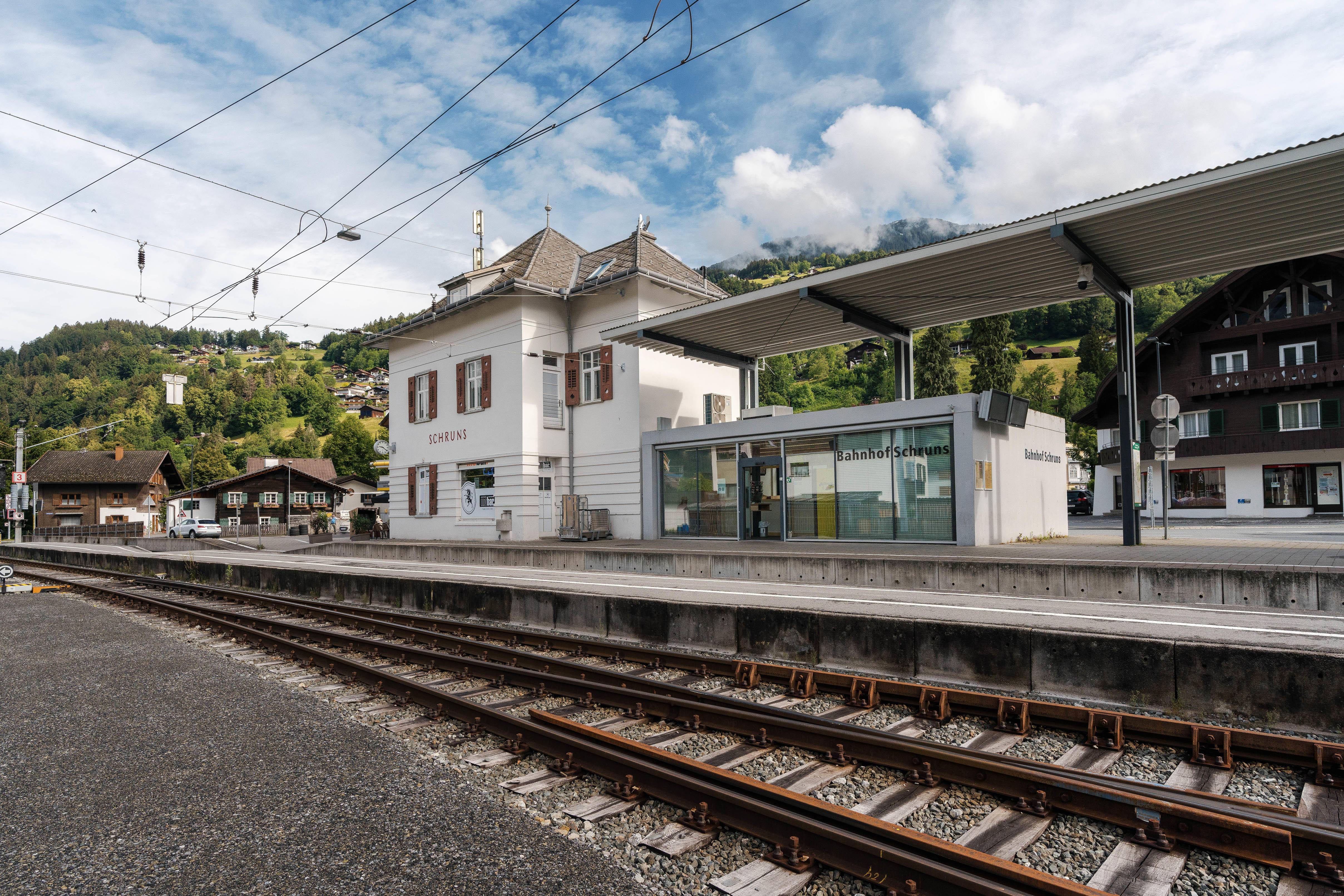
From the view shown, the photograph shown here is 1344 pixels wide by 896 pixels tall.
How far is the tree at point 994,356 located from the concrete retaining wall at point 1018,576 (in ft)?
130

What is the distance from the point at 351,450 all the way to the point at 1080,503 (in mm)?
89873

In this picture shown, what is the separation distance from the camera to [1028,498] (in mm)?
20031

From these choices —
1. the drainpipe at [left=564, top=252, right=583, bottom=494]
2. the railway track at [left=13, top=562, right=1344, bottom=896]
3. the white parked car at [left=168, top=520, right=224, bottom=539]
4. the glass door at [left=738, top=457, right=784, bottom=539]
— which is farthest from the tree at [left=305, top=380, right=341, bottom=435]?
the railway track at [left=13, top=562, right=1344, bottom=896]

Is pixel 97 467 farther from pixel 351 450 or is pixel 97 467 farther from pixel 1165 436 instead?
pixel 1165 436

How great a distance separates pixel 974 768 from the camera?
5.07 meters

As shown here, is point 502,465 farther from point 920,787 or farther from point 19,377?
point 19,377

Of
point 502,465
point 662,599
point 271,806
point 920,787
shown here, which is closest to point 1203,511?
point 502,465

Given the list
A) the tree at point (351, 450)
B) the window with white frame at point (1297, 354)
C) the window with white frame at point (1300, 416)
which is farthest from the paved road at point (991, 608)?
the tree at point (351, 450)

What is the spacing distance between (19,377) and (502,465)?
509 feet

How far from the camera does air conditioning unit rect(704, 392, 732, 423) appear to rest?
26859 millimetres

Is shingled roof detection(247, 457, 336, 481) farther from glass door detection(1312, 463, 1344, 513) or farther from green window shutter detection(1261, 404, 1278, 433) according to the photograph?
glass door detection(1312, 463, 1344, 513)

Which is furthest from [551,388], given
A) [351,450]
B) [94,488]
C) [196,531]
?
[351,450]

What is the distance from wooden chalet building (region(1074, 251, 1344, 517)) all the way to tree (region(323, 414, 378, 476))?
90914mm

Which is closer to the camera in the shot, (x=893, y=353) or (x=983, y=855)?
(x=983, y=855)
